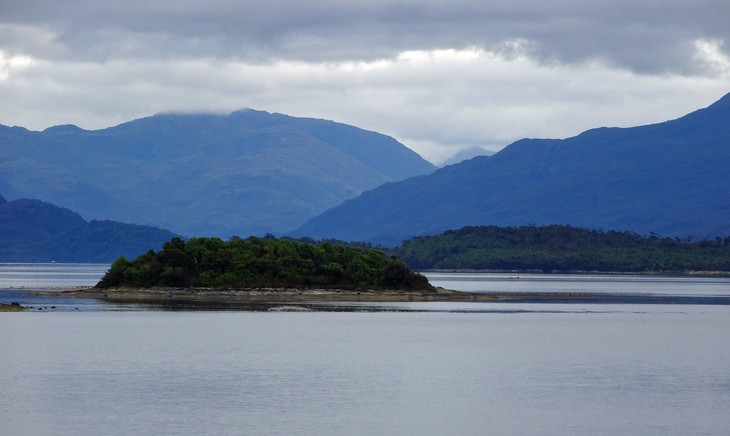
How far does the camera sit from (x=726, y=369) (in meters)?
79.4

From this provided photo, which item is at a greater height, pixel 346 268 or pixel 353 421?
pixel 346 268

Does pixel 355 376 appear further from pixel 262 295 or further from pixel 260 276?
pixel 260 276

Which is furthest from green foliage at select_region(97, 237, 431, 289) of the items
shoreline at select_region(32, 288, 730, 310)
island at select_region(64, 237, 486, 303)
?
shoreline at select_region(32, 288, 730, 310)

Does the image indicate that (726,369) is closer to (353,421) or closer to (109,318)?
(353,421)

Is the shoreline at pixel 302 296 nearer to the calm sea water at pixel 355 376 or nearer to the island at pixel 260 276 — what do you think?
the island at pixel 260 276

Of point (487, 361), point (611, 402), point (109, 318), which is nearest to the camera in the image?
point (611, 402)

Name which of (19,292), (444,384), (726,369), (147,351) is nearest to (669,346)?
(726,369)

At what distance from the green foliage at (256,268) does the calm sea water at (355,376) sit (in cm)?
4289

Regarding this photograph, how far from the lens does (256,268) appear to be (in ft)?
556

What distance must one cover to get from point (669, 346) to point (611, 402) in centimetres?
3619

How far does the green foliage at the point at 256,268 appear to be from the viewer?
550 ft

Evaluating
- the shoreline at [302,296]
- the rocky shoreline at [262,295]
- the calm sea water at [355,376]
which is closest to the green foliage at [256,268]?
the rocky shoreline at [262,295]

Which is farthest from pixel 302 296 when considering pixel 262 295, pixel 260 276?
pixel 260 276

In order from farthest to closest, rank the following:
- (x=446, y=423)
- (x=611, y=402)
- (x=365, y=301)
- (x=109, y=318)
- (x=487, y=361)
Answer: (x=365, y=301) < (x=109, y=318) < (x=487, y=361) < (x=611, y=402) < (x=446, y=423)
